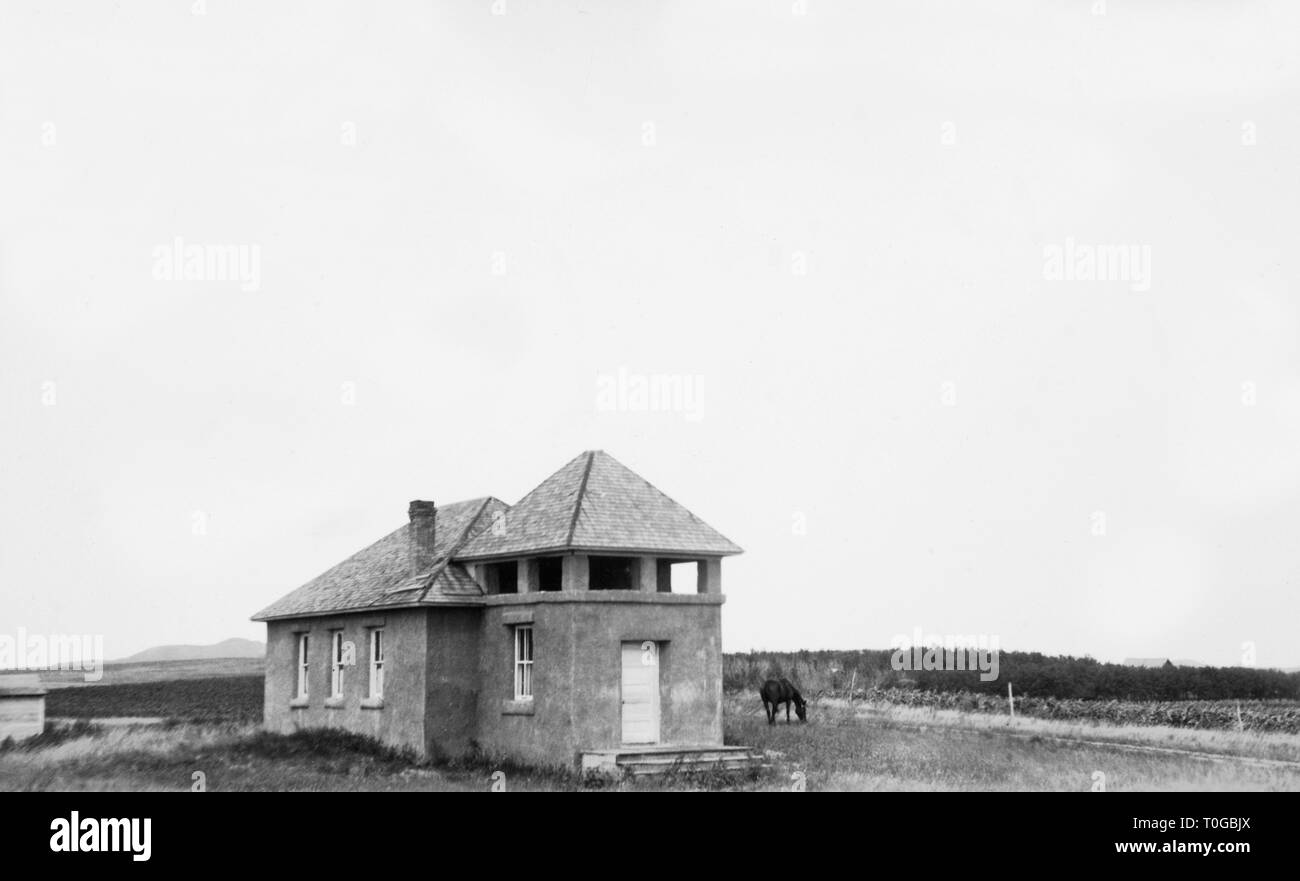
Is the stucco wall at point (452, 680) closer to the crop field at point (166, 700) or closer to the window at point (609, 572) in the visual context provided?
the window at point (609, 572)

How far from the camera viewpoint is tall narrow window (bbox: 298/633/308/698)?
32938 millimetres

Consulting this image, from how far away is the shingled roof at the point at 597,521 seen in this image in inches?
1024

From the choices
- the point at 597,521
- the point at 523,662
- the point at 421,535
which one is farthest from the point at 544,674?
the point at 421,535

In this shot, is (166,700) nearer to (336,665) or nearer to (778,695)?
(336,665)

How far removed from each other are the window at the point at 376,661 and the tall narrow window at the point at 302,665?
14.0 ft

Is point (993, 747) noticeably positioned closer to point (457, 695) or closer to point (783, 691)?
point (783, 691)

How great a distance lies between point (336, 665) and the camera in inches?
1230

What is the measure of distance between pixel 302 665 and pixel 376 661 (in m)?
4.75

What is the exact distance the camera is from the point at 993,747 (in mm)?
29828

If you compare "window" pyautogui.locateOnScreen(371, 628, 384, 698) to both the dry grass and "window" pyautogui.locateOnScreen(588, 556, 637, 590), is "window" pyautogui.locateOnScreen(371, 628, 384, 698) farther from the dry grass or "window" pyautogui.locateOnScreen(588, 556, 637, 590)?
"window" pyautogui.locateOnScreen(588, 556, 637, 590)

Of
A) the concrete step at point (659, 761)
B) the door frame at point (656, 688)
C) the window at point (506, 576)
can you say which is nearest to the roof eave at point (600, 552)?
the window at point (506, 576)
